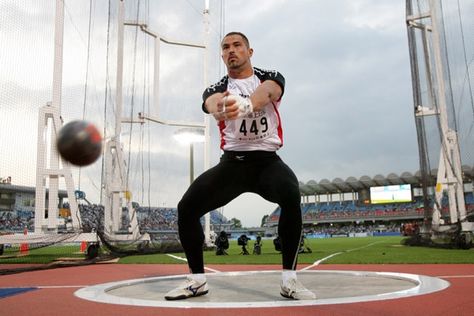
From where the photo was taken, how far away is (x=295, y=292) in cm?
343

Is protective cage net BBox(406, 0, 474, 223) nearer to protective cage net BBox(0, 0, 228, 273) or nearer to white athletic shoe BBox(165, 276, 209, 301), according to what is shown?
protective cage net BBox(0, 0, 228, 273)

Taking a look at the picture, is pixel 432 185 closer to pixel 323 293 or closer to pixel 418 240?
pixel 418 240

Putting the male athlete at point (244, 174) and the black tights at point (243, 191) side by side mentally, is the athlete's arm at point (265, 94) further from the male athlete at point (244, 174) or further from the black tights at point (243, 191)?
the black tights at point (243, 191)

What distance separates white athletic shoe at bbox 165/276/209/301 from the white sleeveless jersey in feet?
3.82

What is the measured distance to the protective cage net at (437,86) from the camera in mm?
12469

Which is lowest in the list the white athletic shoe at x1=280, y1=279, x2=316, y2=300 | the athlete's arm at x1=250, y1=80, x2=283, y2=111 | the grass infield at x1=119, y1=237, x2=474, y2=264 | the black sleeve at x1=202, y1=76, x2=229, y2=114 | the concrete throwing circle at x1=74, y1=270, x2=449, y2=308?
the grass infield at x1=119, y1=237, x2=474, y2=264

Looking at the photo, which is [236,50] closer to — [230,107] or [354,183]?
[230,107]

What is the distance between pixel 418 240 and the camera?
15.9m

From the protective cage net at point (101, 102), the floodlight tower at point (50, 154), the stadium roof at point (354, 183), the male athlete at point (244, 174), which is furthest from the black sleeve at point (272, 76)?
the stadium roof at point (354, 183)

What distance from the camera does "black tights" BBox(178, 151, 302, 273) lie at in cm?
371

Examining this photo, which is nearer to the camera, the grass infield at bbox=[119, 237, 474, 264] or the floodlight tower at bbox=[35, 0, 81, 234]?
the grass infield at bbox=[119, 237, 474, 264]

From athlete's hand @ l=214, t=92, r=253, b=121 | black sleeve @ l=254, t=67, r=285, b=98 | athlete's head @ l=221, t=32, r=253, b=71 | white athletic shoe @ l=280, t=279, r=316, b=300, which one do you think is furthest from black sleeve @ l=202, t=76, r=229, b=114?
white athletic shoe @ l=280, t=279, r=316, b=300

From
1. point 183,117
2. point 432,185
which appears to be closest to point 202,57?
point 183,117

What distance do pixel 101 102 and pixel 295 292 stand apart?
10325 mm
